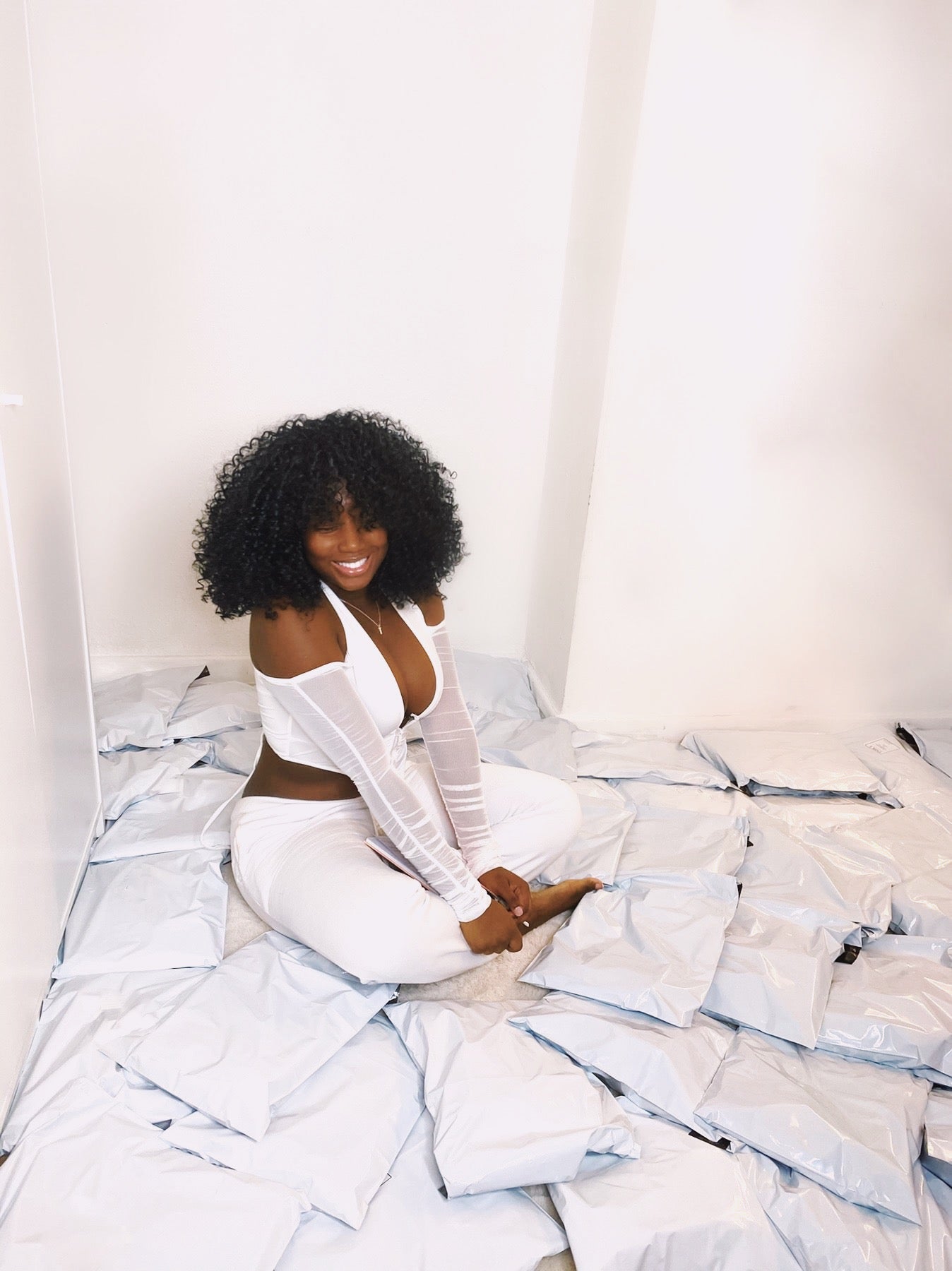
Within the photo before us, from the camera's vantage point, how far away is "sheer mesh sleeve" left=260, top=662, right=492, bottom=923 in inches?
55.1

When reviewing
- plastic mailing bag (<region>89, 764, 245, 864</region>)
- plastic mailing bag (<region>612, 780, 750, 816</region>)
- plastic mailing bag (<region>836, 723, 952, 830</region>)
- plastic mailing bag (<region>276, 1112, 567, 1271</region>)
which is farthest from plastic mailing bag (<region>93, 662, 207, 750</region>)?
plastic mailing bag (<region>836, 723, 952, 830</region>)

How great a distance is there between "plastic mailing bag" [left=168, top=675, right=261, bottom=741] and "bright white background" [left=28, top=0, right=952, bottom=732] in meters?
0.28

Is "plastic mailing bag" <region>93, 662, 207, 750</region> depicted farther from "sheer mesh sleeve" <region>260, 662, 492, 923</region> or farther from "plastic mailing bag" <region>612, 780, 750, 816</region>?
"plastic mailing bag" <region>612, 780, 750, 816</region>

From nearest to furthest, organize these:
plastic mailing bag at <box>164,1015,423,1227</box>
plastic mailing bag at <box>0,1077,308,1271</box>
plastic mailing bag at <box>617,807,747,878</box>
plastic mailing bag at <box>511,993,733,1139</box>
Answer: plastic mailing bag at <box>0,1077,308,1271</box>
plastic mailing bag at <box>164,1015,423,1227</box>
plastic mailing bag at <box>511,993,733,1139</box>
plastic mailing bag at <box>617,807,747,878</box>

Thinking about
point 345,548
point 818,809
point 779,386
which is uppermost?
point 779,386

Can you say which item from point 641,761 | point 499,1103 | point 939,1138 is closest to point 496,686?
point 641,761

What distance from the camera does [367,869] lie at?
1465mm

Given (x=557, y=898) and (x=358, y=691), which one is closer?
(x=358, y=691)

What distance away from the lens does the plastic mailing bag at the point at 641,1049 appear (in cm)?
132

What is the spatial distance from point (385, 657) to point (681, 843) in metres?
0.84

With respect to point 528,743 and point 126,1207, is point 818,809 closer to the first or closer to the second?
point 528,743

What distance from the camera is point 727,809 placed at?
2.07 m

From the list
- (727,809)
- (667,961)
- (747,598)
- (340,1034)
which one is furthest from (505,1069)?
(747,598)

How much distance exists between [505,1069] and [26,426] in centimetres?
123
